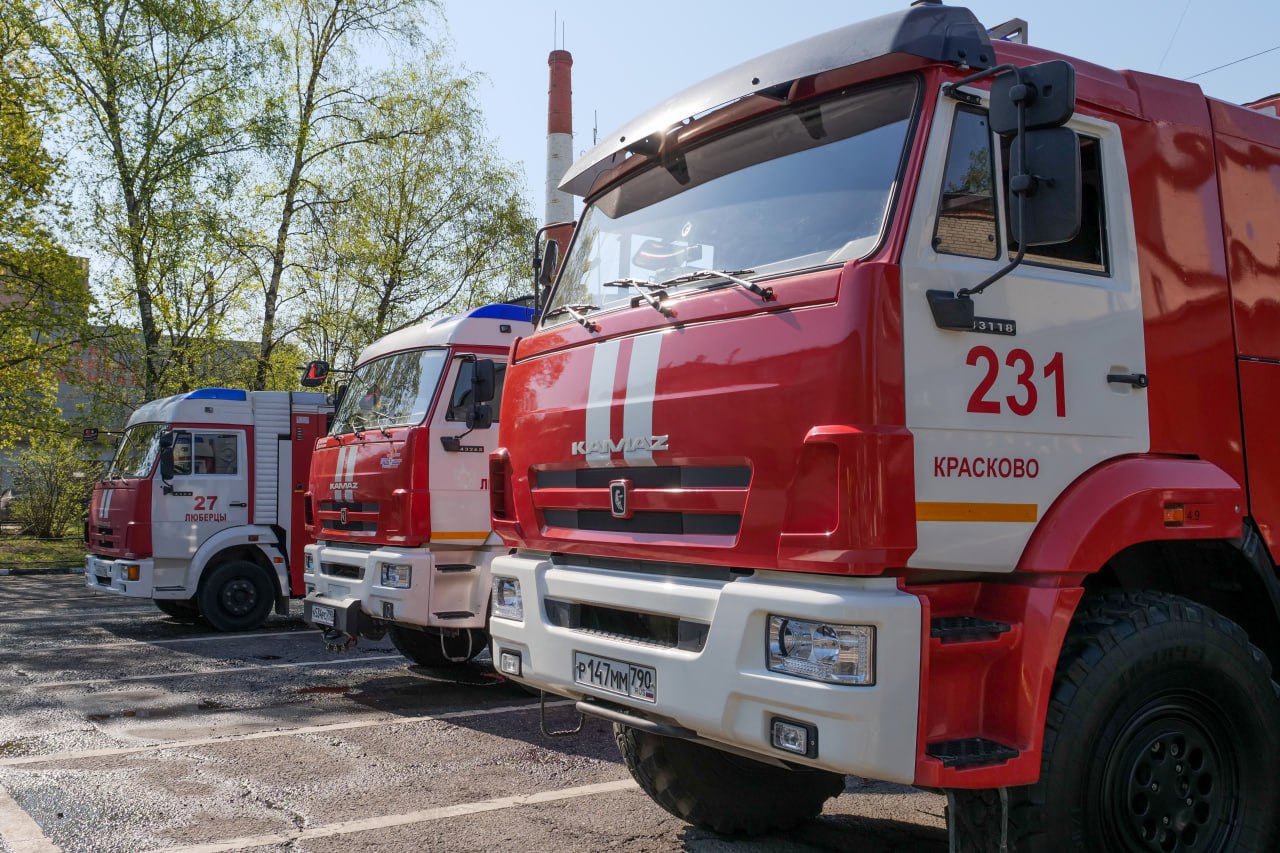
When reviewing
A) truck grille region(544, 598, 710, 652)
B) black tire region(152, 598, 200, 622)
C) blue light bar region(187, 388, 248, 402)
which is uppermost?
blue light bar region(187, 388, 248, 402)

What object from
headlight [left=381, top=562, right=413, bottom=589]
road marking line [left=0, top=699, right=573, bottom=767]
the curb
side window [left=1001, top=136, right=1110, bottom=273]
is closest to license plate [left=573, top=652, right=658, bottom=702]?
side window [left=1001, top=136, right=1110, bottom=273]

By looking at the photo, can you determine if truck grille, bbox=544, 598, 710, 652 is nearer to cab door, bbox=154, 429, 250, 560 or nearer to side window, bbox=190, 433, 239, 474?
cab door, bbox=154, 429, 250, 560

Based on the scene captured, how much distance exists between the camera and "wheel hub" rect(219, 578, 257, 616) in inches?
477

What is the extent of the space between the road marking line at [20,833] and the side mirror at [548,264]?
132 inches

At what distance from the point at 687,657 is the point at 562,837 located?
166 centimetres

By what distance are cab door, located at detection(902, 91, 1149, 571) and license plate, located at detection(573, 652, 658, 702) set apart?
1044 mm

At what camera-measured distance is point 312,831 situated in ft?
15.8

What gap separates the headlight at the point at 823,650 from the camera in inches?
120

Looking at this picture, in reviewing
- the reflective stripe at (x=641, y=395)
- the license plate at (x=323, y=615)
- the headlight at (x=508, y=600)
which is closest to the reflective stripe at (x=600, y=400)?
the reflective stripe at (x=641, y=395)

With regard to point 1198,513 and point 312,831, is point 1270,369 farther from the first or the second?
point 312,831

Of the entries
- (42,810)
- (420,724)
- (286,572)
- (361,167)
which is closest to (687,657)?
(42,810)

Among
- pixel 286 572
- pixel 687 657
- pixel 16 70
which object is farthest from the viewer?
pixel 16 70

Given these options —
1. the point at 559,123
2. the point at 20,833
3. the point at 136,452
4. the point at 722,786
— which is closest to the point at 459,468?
the point at 20,833

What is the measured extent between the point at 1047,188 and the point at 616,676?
214cm
